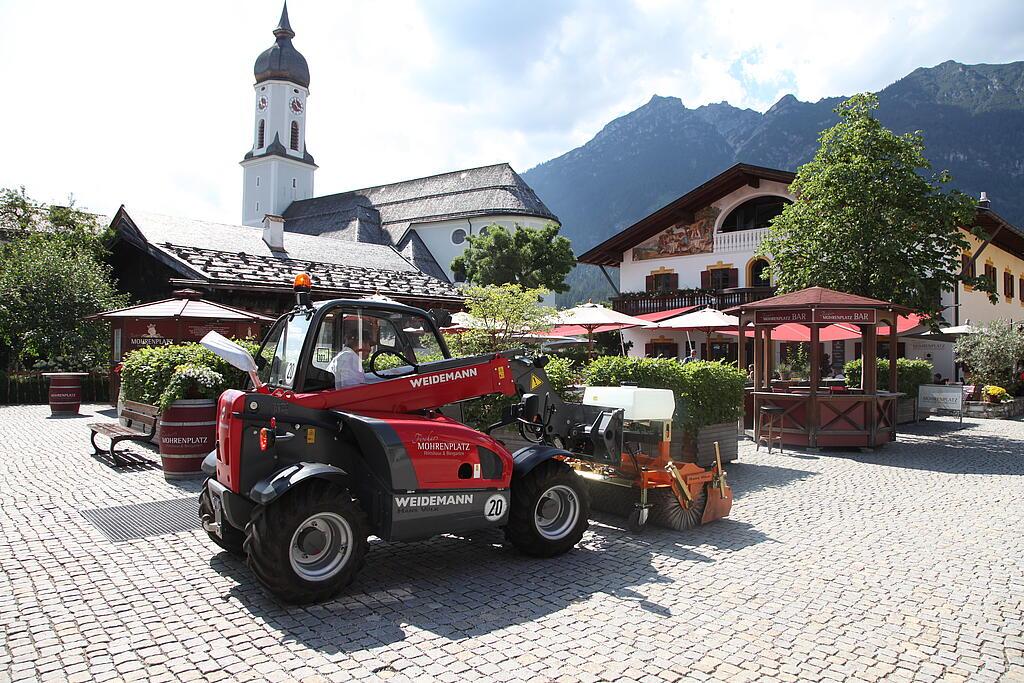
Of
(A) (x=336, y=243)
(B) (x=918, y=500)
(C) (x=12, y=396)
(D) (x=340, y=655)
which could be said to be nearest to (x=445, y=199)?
(A) (x=336, y=243)

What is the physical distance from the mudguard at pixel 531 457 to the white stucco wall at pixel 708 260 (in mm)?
24479

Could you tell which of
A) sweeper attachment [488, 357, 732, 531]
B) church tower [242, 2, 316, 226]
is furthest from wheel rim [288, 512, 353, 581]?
church tower [242, 2, 316, 226]

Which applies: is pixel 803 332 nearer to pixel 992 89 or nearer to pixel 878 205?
pixel 878 205

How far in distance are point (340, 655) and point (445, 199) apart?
185 feet

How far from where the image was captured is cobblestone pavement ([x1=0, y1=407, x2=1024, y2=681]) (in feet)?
13.3

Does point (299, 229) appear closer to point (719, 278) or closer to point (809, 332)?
point (719, 278)

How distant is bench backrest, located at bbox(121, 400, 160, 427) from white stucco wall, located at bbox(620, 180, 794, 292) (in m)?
23.7

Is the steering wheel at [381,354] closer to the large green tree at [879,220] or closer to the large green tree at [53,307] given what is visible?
the large green tree at [879,220]

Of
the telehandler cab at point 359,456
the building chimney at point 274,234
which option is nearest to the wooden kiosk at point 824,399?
the telehandler cab at point 359,456

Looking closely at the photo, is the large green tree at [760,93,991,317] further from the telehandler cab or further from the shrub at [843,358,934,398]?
the telehandler cab

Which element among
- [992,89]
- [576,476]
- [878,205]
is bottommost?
[576,476]

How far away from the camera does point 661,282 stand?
1224 inches

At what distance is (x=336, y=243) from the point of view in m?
31.2

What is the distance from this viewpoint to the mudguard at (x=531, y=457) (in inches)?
233
